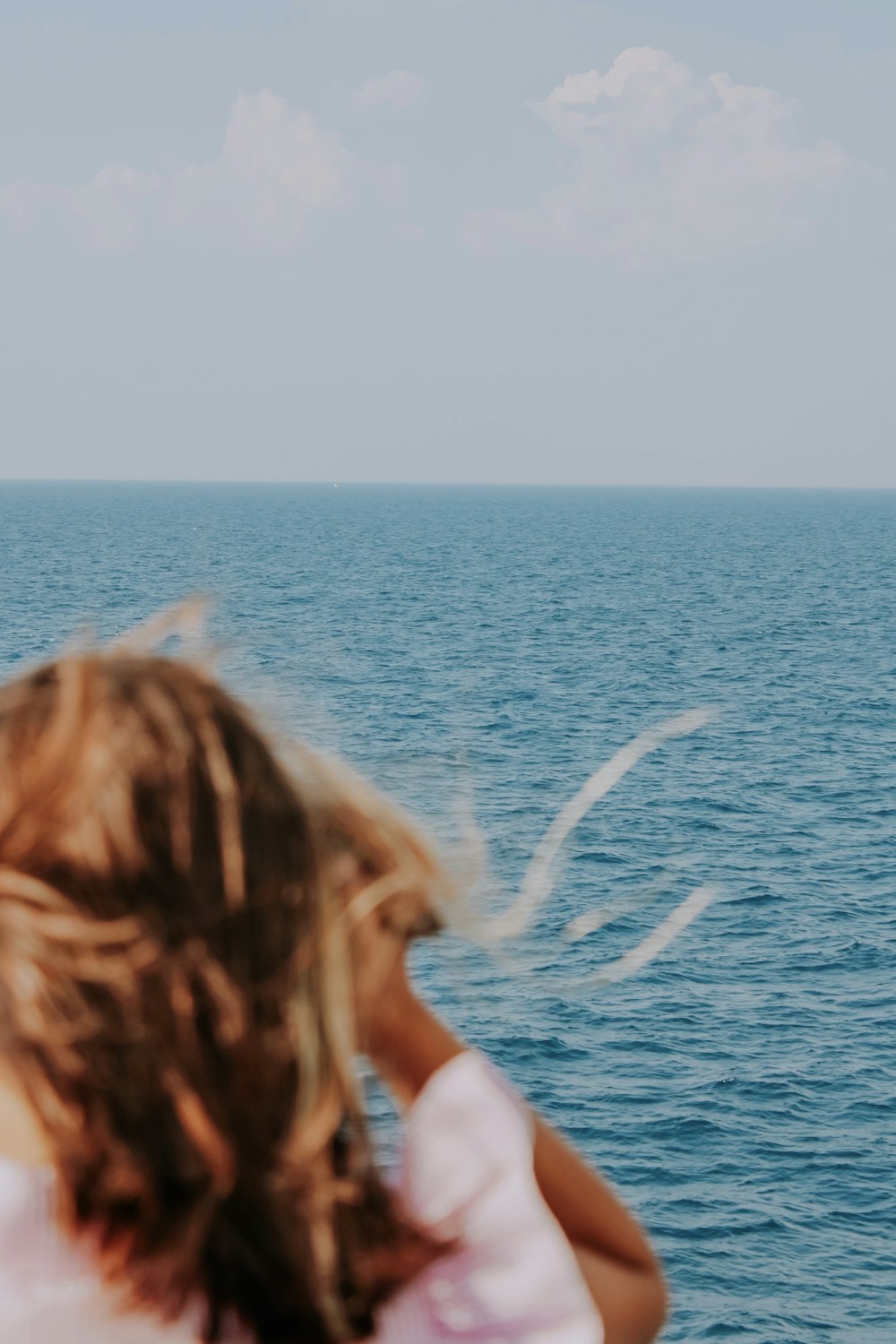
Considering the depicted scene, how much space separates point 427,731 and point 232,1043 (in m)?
51.4

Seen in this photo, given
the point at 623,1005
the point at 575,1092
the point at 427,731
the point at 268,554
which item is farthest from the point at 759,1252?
the point at 268,554

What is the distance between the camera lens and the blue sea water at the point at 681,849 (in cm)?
2177

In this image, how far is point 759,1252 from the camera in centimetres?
2303

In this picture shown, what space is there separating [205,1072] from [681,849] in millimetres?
40311

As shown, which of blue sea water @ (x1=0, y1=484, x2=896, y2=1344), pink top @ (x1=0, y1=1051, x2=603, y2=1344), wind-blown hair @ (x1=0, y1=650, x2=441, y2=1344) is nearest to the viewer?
wind-blown hair @ (x1=0, y1=650, x2=441, y2=1344)

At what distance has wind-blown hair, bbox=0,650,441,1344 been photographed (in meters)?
1.28

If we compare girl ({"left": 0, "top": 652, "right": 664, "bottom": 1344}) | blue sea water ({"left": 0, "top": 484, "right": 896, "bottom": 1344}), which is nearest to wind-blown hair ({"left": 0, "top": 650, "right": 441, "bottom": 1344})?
girl ({"left": 0, "top": 652, "right": 664, "bottom": 1344})

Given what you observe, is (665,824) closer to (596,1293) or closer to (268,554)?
(596,1293)

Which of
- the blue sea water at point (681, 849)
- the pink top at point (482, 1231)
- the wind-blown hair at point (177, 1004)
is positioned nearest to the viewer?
the wind-blown hair at point (177, 1004)

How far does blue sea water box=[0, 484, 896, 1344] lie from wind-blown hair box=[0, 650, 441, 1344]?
0.24 metres

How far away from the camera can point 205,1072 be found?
1.30 metres

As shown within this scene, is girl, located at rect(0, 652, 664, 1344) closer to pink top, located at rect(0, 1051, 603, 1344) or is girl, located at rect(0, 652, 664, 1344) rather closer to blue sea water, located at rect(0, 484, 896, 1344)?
pink top, located at rect(0, 1051, 603, 1344)

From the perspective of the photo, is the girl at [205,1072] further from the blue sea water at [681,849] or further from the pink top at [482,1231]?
the blue sea water at [681,849]

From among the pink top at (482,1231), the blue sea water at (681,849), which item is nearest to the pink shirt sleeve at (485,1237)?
the pink top at (482,1231)
